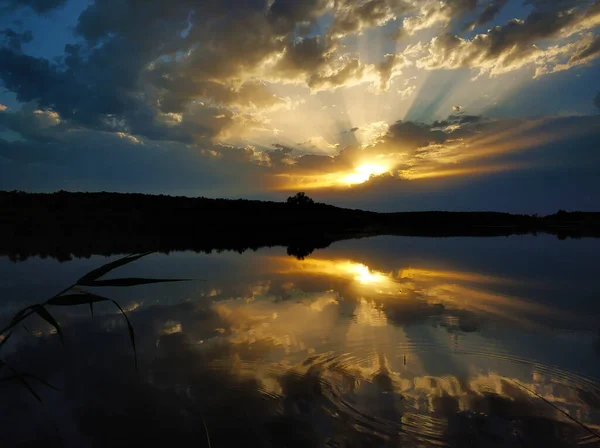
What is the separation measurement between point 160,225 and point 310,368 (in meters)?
44.8

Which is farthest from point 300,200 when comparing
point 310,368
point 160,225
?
point 310,368

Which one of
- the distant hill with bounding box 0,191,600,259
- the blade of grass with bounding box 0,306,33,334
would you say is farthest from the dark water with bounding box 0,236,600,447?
the distant hill with bounding box 0,191,600,259

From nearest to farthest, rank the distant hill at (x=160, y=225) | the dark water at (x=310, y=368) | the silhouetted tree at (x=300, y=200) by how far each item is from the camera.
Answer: the dark water at (x=310, y=368) < the distant hill at (x=160, y=225) < the silhouetted tree at (x=300, y=200)

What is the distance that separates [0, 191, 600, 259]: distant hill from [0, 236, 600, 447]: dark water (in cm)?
1438

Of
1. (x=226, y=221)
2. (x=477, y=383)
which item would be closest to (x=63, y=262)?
(x=477, y=383)

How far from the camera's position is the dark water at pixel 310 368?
521cm

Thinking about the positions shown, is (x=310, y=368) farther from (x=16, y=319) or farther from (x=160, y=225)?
(x=160, y=225)

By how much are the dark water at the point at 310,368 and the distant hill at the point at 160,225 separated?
14.4m

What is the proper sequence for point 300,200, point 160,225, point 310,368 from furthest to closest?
point 300,200 < point 160,225 < point 310,368

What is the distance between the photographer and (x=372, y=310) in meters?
11.6

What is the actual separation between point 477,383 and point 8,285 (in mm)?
14883

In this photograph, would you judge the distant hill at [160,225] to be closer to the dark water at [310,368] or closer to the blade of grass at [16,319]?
the dark water at [310,368]

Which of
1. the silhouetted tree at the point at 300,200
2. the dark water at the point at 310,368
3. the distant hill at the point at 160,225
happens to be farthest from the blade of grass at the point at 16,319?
the silhouetted tree at the point at 300,200

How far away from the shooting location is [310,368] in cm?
715
